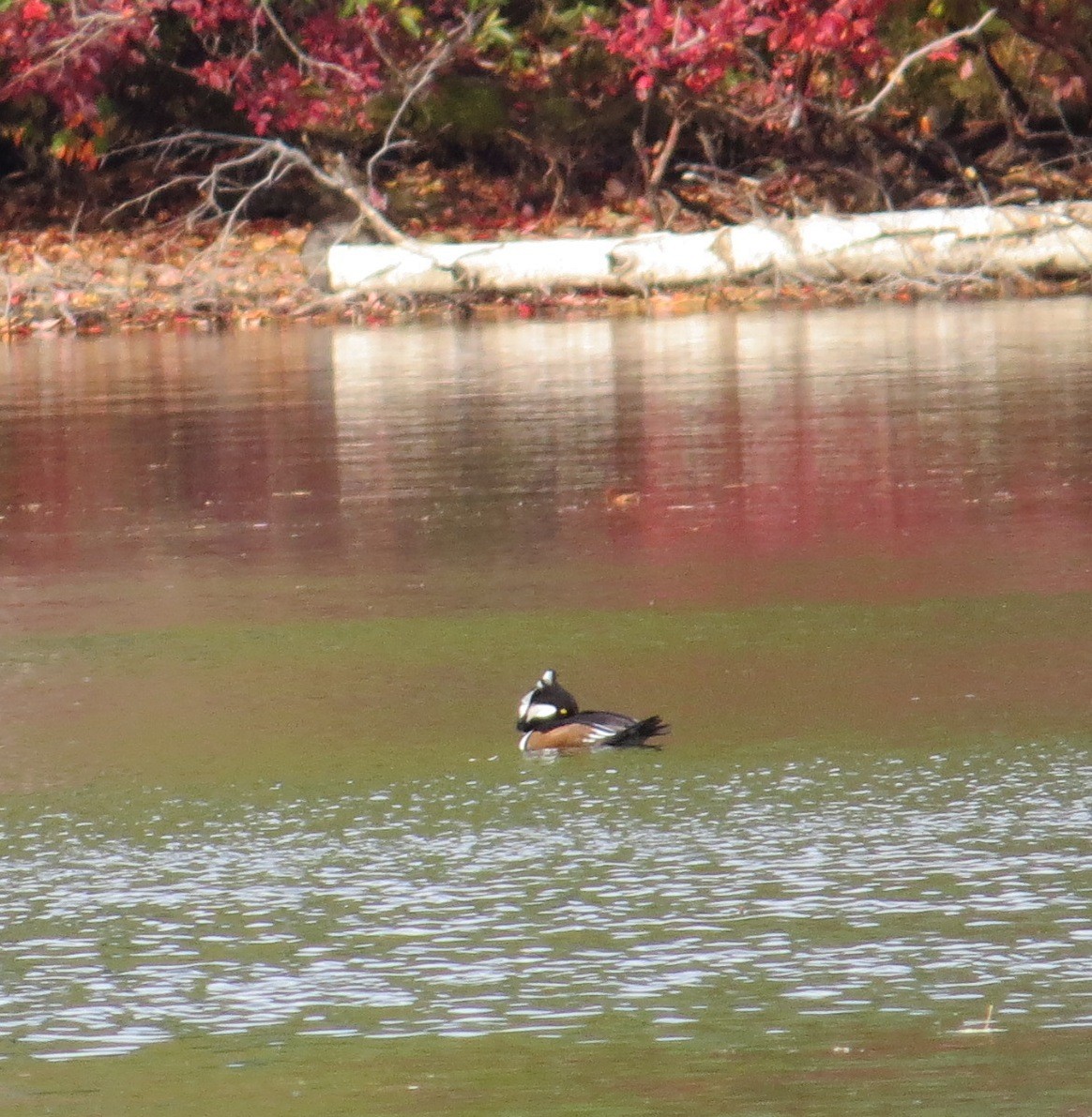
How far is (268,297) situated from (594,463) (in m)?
11.9

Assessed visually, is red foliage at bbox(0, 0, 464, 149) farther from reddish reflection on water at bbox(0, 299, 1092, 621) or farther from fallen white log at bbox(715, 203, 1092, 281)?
reddish reflection on water at bbox(0, 299, 1092, 621)

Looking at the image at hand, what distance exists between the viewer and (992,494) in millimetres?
8625

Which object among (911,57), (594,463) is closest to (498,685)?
(594,463)

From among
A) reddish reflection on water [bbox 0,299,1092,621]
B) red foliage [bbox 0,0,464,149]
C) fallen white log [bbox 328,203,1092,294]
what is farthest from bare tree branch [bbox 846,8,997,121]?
reddish reflection on water [bbox 0,299,1092,621]

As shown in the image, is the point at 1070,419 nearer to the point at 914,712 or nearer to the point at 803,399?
the point at 803,399

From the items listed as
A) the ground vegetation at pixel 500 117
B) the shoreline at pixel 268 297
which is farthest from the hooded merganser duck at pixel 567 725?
the ground vegetation at pixel 500 117

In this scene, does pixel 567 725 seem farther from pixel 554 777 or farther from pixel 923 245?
pixel 923 245

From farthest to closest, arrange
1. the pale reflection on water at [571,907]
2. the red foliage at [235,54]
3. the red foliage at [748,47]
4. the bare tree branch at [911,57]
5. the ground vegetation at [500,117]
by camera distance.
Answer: the red foliage at [235,54] → the ground vegetation at [500,117] → the red foliage at [748,47] → the bare tree branch at [911,57] → the pale reflection on water at [571,907]

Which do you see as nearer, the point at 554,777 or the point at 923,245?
the point at 554,777

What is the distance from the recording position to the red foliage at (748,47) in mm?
21703

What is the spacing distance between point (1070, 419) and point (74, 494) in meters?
4.43

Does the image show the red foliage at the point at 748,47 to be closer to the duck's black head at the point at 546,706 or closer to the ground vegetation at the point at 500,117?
the ground vegetation at the point at 500,117

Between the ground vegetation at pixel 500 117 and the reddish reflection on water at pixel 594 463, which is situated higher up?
the ground vegetation at pixel 500 117

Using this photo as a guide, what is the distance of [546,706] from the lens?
207 inches
